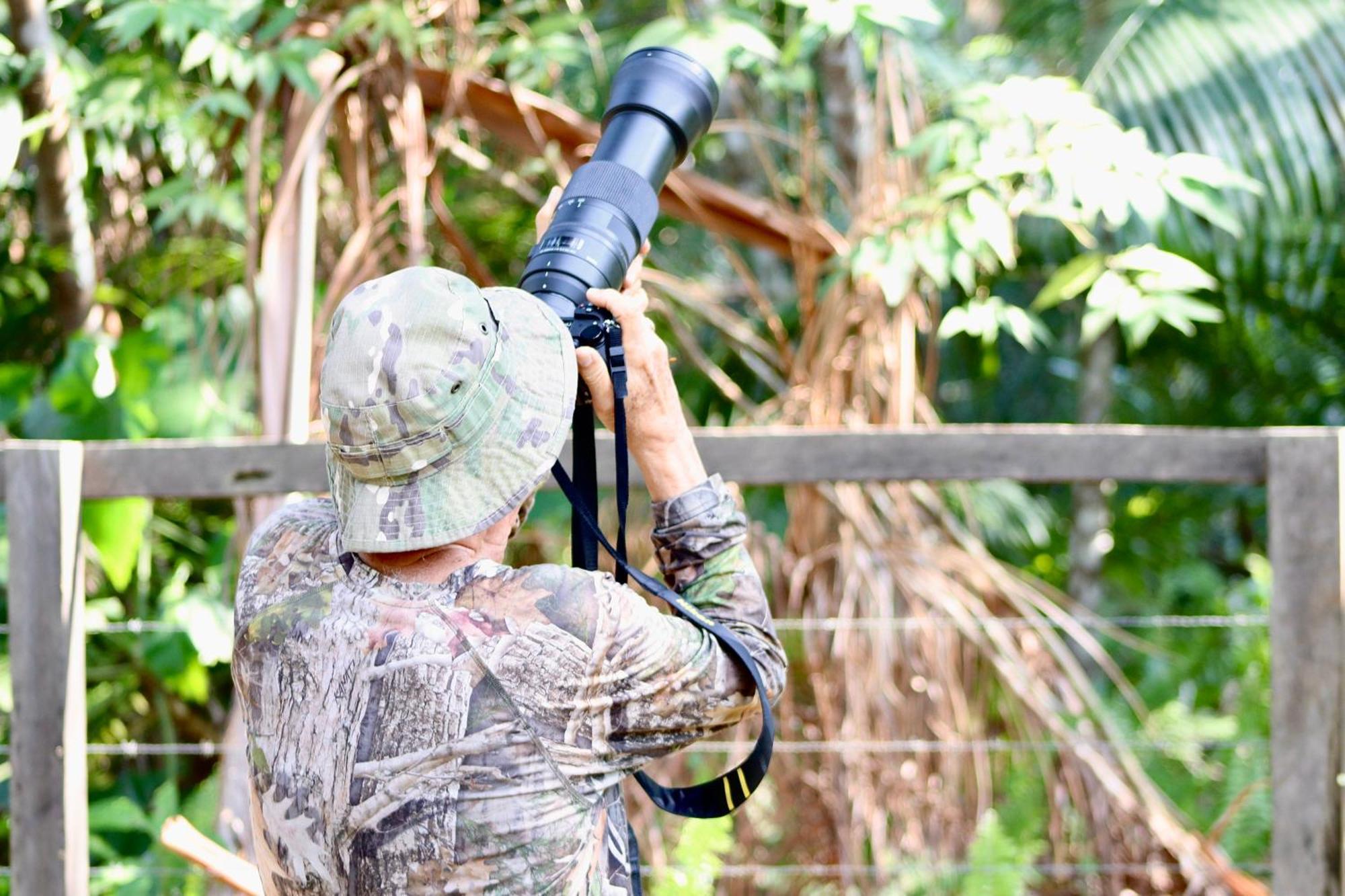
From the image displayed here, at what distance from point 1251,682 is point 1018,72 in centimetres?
209

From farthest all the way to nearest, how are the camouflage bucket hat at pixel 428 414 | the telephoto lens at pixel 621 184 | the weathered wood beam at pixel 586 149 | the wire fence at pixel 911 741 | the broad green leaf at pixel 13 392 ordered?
1. the broad green leaf at pixel 13 392
2. the weathered wood beam at pixel 586 149
3. the wire fence at pixel 911 741
4. the telephoto lens at pixel 621 184
5. the camouflage bucket hat at pixel 428 414

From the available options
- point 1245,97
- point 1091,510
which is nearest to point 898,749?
point 1091,510

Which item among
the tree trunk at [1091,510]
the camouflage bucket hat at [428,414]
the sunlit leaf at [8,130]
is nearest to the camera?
the camouflage bucket hat at [428,414]

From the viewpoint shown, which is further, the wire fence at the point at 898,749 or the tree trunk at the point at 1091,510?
the tree trunk at the point at 1091,510

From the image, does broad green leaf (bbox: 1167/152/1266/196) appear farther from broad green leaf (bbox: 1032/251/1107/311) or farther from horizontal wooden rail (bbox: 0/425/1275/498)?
horizontal wooden rail (bbox: 0/425/1275/498)

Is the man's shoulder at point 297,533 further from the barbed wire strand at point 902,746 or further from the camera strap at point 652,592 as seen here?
the barbed wire strand at point 902,746

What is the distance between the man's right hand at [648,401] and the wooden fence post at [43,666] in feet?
4.28

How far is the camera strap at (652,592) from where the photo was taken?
1108mm

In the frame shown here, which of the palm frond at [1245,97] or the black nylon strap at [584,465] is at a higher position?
the palm frond at [1245,97]

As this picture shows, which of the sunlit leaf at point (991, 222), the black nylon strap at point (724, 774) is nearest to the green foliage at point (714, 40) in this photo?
the sunlit leaf at point (991, 222)

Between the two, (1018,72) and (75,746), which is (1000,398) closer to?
(1018,72)

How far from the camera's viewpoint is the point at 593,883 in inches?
43.1

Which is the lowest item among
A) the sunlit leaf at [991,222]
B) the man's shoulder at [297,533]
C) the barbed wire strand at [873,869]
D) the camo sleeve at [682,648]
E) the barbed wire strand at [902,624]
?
the barbed wire strand at [873,869]

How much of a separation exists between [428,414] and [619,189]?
17.2 inches
